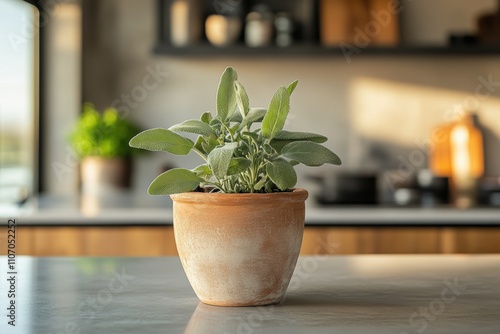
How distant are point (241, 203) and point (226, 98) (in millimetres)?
147

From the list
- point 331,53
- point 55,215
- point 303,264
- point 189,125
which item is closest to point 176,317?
point 189,125

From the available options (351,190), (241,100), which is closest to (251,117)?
(241,100)

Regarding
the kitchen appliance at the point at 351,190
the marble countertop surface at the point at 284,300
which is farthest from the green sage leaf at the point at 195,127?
the kitchen appliance at the point at 351,190

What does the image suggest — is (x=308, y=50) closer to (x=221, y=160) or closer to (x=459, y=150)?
(x=459, y=150)

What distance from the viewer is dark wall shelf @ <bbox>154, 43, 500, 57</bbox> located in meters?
3.30

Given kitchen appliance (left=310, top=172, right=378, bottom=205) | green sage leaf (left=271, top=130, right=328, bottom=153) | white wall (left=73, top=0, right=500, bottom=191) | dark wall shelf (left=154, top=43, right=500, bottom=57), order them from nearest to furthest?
green sage leaf (left=271, top=130, right=328, bottom=153), kitchen appliance (left=310, top=172, right=378, bottom=205), dark wall shelf (left=154, top=43, right=500, bottom=57), white wall (left=73, top=0, right=500, bottom=191)

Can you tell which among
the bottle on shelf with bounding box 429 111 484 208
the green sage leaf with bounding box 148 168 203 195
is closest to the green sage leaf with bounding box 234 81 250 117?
the green sage leaf with bounding box 148 168 203 195

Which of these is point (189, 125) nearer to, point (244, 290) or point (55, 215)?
point (244, 290)

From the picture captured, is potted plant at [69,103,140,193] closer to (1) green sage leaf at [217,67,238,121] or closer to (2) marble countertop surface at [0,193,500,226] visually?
(2) marble countertop surface at [0,193,500,226]

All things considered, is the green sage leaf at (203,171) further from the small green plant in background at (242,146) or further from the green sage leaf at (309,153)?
the green sage leaf at (309,153)

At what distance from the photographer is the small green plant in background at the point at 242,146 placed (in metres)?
0.88

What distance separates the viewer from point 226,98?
0.94m

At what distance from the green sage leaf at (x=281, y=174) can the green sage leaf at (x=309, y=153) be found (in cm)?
3

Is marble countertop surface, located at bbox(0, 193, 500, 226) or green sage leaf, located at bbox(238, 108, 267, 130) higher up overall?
green sage leaf, located at bbox(238, 108, 267, 130)
